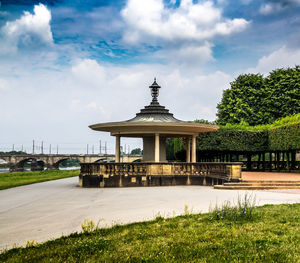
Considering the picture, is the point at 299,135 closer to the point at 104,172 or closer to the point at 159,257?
the point at 104,172

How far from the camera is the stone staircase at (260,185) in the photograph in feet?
56.1

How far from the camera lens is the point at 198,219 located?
812 cm

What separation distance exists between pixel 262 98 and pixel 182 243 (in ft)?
137

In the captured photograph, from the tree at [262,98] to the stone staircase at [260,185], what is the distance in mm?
26592

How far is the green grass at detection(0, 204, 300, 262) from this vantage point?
5348mm

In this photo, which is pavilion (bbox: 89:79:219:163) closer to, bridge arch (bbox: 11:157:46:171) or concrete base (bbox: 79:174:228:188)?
concrete base (bbox: 79:174:228:188)

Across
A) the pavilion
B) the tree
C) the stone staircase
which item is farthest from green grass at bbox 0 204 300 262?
the tree

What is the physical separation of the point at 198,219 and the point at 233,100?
39614 mm

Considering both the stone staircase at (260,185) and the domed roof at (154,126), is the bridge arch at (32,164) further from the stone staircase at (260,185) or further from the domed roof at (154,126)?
the stone staircase at (260,185)

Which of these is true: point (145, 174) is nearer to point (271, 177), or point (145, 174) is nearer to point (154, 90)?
point (271, 177)

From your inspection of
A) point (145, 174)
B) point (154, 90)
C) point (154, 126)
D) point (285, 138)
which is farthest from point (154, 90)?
point (285, 138)

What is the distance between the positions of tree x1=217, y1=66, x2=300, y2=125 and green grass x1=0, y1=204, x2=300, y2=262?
37951mm

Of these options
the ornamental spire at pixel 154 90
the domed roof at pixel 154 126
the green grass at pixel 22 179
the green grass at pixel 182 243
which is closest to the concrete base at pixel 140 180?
the domed roof at pixel 154 126

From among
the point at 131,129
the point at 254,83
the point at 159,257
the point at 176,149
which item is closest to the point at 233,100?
the point at 254,83
